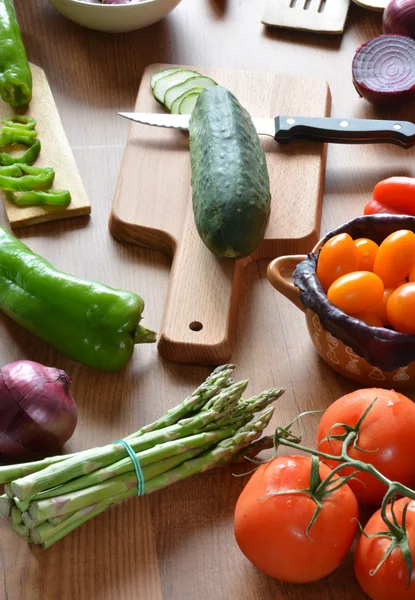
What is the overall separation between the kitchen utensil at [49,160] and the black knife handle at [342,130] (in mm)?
503

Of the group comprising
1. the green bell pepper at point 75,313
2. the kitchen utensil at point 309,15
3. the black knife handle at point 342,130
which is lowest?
the green bell pepper at point 75,313

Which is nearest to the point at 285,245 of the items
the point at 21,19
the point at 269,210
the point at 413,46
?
the point at 269,210

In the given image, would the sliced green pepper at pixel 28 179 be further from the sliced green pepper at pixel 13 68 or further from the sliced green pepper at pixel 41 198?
the sliced green pepper at pixel 13 68

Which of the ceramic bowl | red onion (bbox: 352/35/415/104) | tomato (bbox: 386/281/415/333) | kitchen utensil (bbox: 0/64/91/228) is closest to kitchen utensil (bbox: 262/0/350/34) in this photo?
red onion (bbox: 352/35/415/104)

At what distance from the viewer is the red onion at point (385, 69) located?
2.14m

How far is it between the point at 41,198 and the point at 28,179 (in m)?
0.06

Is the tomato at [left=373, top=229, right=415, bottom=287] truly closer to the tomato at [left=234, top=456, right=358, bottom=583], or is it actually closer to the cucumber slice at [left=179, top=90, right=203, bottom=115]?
the tomato at [left=234, top=456, right=358, bottom=583]

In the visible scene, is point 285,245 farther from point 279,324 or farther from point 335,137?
point 335,137

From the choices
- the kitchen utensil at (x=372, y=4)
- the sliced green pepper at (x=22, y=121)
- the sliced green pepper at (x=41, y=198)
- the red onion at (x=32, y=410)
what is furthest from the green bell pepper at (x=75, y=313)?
the kitchen utensil at (x=372, y=4)

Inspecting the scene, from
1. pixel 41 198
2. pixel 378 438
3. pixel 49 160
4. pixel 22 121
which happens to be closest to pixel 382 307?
pixel 378 438

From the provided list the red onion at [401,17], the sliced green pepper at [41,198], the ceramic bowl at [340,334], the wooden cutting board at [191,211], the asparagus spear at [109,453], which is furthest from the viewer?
the red onion at [401,17]

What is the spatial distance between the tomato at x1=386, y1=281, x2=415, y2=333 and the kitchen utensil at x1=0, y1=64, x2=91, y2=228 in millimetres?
803

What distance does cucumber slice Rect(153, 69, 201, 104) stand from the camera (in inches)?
83.1

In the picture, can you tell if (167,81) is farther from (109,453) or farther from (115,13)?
(109,453)
